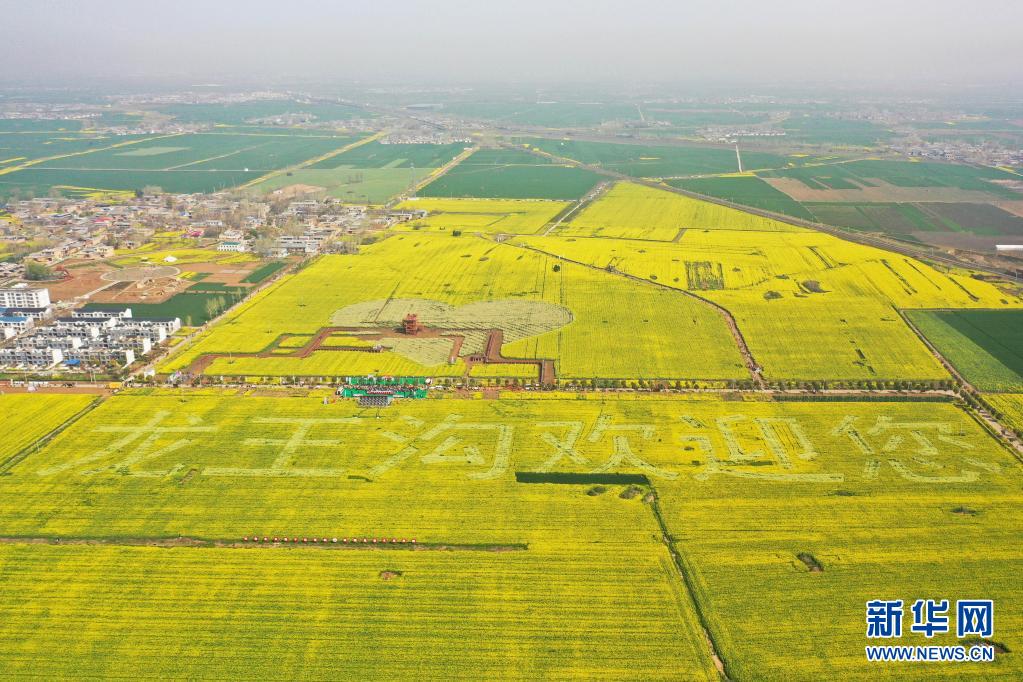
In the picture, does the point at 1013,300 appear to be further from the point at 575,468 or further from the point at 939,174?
the point at 939,174

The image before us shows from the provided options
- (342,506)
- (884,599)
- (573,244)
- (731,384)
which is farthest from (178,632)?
(573,244)

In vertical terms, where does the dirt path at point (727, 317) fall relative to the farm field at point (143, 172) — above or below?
below

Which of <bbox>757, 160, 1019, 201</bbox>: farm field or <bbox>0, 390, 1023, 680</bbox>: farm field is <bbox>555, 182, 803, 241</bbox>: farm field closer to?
<bbox>757, 160, 1019, 201</bbox>: farm field

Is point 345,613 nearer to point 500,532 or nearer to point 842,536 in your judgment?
point 500,532

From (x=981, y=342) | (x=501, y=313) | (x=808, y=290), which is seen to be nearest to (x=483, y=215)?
(x=501, y=313)

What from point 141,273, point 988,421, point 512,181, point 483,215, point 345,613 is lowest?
point 345,613

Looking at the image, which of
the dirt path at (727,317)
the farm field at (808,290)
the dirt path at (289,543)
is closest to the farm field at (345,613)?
the dirt path at (289,543)

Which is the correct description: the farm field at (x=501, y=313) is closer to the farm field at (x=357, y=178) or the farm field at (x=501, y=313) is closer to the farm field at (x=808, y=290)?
the farm field at (x=808, y=290)
